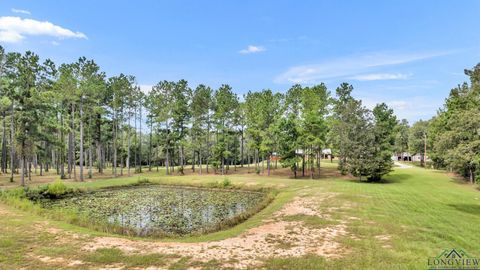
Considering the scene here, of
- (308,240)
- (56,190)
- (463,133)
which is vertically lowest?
(56,190)

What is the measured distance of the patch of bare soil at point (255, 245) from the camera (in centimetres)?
828

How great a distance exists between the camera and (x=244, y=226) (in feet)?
41.0

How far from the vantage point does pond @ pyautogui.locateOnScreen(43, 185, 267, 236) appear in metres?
13.8

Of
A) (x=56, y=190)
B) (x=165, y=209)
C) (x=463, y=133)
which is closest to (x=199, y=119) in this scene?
(x=56, y=190)

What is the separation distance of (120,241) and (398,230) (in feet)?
35.0

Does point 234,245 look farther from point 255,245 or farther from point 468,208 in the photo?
point 468,208

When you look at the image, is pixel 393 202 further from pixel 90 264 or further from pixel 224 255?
pixel 90 264

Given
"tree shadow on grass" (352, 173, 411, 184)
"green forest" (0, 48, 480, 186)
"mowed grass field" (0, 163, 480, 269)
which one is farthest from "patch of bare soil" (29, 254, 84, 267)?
"tree shadow on grass" (352, 173, 411, 184)

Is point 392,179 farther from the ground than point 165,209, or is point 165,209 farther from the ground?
point 392,179

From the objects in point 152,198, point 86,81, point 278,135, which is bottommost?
point 152,198

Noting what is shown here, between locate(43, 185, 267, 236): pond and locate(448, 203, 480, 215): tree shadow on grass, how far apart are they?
11.0 metres

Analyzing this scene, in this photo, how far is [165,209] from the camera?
60.8 ft

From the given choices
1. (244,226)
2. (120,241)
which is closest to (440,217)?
(244,226)

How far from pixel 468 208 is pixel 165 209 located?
18184 millimetres
